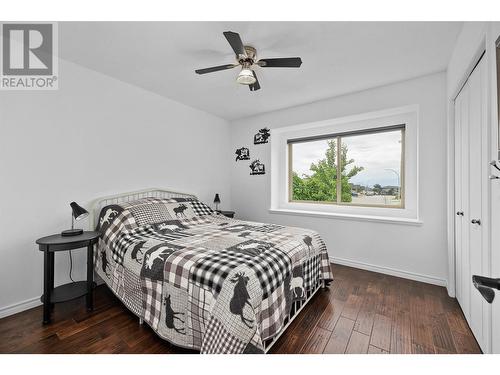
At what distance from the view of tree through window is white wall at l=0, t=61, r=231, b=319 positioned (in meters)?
2.07

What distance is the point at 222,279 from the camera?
135 centimetres

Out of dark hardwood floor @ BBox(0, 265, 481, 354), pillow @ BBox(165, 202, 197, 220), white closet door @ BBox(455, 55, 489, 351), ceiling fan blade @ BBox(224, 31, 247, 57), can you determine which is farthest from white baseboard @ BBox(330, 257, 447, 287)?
ceiling fan blade @ BBox(224, 31, 247, 57)

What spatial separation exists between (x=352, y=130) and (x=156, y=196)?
297 cm


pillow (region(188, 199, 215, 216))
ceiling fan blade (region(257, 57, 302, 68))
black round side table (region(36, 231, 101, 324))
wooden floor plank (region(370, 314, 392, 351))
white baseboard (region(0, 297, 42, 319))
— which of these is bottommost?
wooden floor plank (region(370, 314, 392, 351))

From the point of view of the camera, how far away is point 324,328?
1.75 meters

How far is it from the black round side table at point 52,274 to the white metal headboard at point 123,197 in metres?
0.37

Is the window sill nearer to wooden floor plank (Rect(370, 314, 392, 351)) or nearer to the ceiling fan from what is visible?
wooden floor plank (Rect(370, 314, 392, 351))

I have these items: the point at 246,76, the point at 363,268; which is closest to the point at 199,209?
the point at 246,76

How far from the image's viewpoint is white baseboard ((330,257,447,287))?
8.22 ft

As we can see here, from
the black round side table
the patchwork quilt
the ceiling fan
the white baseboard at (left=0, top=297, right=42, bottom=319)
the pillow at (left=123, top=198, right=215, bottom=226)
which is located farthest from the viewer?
the pillow at (left=123, top=198, right=215, bottom=226)

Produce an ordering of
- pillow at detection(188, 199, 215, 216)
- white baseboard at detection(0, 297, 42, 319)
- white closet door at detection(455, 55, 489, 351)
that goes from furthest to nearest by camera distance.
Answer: pillow at detection(188, 199, 215, 216)
white baseboard at detection(0, 297, 42, 319)
white closet door at detection(455, 55, 489, 351)

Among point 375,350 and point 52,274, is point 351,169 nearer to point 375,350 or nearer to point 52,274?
point 375,350

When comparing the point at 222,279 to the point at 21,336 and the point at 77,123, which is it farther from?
the point at 77,123

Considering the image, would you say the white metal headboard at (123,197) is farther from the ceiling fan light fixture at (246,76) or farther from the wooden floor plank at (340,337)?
the wooden floor plank at (340,337)
